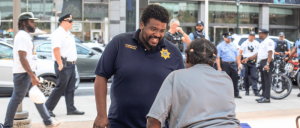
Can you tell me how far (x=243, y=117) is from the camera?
652 centimetres

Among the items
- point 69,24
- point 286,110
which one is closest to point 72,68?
point 69,24

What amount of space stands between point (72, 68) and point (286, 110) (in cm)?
461

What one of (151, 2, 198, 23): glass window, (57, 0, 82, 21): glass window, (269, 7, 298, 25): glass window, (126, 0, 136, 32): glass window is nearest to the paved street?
(126, 0, 136, 32): glass window

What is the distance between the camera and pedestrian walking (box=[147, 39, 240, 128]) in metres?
2.12

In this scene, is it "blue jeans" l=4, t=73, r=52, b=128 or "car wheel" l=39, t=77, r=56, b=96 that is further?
"car wheel" l=39, t=77, r=56, b=96

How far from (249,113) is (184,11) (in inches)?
877

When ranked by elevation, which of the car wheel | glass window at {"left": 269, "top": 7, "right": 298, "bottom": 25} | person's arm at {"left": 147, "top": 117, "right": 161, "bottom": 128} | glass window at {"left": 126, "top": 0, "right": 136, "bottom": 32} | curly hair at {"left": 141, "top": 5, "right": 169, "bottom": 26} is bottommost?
the car wheel

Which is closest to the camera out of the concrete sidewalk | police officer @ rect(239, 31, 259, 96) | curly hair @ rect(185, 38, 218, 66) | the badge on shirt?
curly hair @ rect(185, 38, 218, 66)

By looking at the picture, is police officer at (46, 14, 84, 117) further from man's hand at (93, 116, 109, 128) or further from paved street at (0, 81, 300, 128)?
man's hand at (93, 116, 109, 128)

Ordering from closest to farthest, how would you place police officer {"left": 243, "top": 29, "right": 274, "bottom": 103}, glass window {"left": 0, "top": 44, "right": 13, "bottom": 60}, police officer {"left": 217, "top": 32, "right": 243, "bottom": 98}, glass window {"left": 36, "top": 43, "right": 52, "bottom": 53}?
police officer {"left": 243, "top": 29, "right": 274, "bottom": 103} → glass window {"left": 0, "top": 44, "right": 13, "bottom": 60} → police officer {"left": 217, "top": 32, "right": 243, "bottom": 98} → glass window {"left": 36, "top": 43, "right": 52, "bottom": 53}

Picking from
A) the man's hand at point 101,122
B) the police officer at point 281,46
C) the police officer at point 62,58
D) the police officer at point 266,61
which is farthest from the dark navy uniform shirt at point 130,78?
the police officer at point 281,46

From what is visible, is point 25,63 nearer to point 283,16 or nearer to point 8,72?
point 8,72

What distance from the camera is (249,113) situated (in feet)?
22.4

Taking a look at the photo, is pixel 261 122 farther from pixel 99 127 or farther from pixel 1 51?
pixel 1 51
